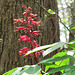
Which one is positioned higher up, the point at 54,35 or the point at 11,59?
the point at 54,35

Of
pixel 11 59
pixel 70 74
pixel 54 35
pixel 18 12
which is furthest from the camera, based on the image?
pixel 54 35

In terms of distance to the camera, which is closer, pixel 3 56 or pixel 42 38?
pixel 3 56

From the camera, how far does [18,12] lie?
1.53 meters

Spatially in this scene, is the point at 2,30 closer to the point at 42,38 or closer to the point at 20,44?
the point at 20,44

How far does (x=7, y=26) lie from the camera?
1488 millimetres

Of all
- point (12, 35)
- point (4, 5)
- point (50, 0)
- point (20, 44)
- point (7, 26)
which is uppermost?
point (50, 0)

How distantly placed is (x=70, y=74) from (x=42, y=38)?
4.08ft

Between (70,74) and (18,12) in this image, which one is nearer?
(70,74)

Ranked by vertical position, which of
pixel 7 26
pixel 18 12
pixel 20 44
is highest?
pixel 18 12

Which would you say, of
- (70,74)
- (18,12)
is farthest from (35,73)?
(18,12)

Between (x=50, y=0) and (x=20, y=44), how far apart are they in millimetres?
1041

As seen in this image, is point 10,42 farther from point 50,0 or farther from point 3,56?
point 50,0

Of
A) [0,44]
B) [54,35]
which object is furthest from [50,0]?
[0,44]

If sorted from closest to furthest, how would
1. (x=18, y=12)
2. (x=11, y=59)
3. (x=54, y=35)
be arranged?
(x=11, y=59) → (x=18, y=12) → (x=54, y=35)
